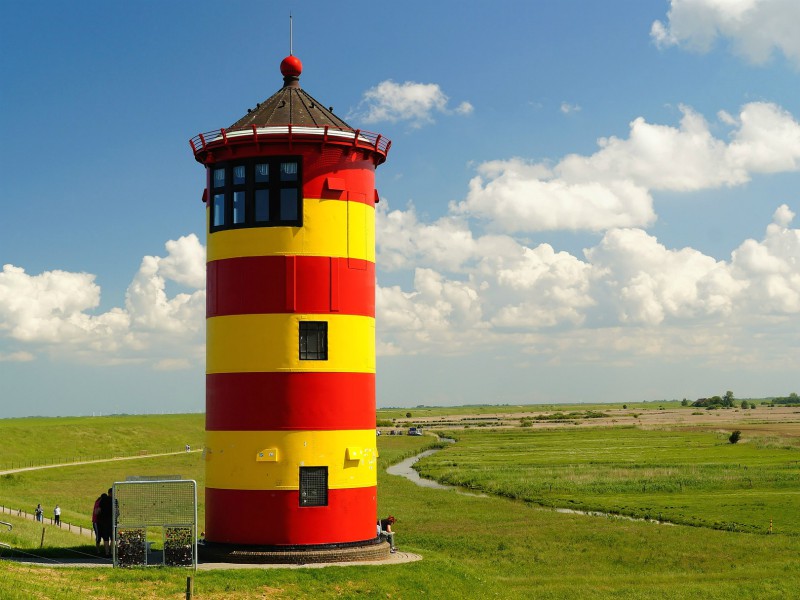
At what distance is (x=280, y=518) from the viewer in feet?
82.5

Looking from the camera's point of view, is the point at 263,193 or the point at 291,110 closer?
the point at 263,193

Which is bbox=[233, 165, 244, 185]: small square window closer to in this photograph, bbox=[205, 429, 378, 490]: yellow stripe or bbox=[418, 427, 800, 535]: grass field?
bbox=[205, 429, 378, 490]: yellow stripe

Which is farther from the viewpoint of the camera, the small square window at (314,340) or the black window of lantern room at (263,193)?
the black window of lantern room at (263,193)

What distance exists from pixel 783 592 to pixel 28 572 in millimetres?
23562

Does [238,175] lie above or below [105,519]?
above

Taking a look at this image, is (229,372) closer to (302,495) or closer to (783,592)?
(302,495)

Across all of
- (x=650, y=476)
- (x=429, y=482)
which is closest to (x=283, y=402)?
(x=429, y=482)

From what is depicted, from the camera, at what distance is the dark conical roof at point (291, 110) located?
26.9 meters

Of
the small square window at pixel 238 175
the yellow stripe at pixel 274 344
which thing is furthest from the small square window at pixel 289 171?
the yellow stripe at pixel 274 344

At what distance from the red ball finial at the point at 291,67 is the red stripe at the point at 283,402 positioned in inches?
389

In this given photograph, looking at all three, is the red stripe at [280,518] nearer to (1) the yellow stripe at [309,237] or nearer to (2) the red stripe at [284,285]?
(2) the red stripe at [284,285]

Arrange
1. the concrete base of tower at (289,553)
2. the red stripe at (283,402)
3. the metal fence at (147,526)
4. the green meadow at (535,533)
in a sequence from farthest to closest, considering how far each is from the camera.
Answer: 1. the red stripe at (283,402)
2. the concrete base of tower at (289,553)
3. the metal fence at (147,526)
4. the green meadow at (535,533)

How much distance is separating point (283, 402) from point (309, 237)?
15.3 ft

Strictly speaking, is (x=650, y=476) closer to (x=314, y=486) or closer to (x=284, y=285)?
(x=314, y=486)
